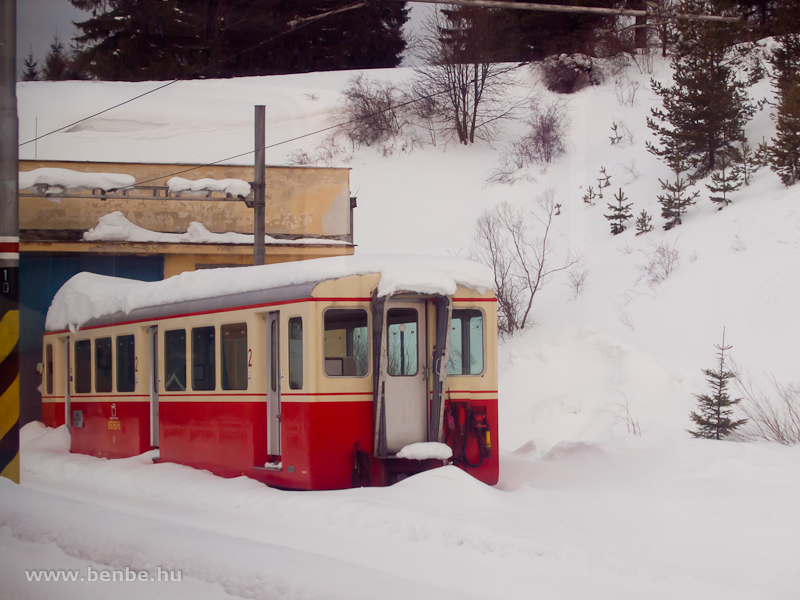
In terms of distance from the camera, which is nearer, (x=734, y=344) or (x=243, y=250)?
(x=734, y=344)

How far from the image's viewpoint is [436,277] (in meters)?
10.1

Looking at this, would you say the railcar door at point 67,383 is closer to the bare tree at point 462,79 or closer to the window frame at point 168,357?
the window frame at point 168,357

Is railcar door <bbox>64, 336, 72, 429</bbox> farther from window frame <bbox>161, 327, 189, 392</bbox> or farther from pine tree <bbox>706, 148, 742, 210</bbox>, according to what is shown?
pine tree <bbox>706, 148, 742, 210</bbox>

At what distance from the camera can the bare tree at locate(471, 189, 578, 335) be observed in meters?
21.8

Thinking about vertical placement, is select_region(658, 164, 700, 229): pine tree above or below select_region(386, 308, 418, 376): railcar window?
above

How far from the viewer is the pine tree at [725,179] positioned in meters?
23.0

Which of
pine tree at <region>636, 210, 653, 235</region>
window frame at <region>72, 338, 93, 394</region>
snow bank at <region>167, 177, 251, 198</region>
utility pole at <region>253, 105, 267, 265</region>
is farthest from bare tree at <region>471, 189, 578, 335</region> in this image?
window frame at <region>72, 338, 93, 394</region>

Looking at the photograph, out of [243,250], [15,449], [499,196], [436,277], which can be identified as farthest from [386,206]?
[15,449]

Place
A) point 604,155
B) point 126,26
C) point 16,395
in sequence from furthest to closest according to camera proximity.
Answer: point 604,155 < point 126,26 < point 16,395

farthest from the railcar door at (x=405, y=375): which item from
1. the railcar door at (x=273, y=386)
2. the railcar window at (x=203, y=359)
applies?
the railcar window at (x=203, y=359)

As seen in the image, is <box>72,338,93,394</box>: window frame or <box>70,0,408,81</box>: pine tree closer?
<box>70,0,408,81</box>: pine tree

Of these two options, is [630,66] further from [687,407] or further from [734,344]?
[687,407]

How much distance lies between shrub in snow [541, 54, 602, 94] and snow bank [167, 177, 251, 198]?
9.63m

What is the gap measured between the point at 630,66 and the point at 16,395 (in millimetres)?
27545
